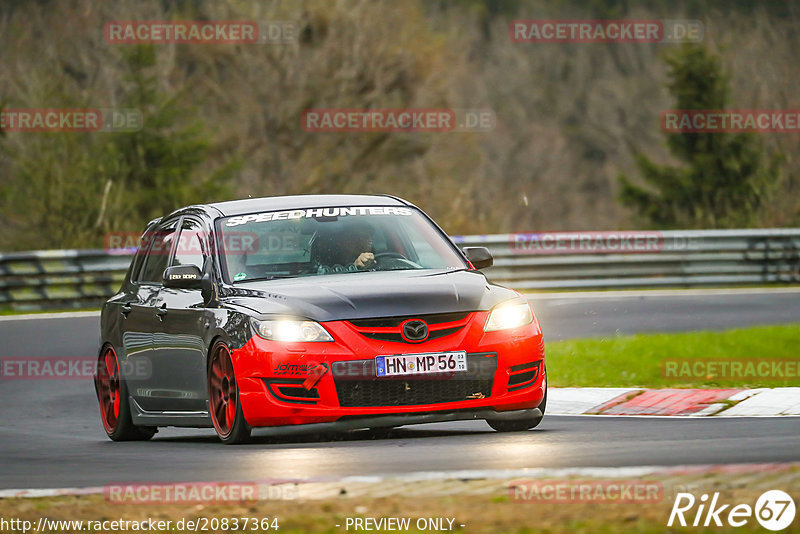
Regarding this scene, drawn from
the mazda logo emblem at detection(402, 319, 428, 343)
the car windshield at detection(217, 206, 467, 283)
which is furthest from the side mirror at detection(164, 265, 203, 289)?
the mazda logo emblem at detection(402, 319, 428, 343)

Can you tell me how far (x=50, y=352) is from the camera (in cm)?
1842

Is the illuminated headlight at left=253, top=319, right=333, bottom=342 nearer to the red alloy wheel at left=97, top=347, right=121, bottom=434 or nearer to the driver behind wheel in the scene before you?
the driver behind wheel

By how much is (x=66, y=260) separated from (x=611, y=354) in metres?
11.1

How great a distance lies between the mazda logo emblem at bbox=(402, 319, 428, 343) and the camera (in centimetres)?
960

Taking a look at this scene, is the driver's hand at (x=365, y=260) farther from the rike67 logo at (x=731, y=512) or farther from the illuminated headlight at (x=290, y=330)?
the rike67 logo at (x=731, y=512)

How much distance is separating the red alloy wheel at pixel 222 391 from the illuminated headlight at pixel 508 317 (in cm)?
158

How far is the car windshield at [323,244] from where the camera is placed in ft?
35.1

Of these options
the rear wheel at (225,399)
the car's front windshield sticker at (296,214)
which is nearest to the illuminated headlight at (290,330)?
the rear wheel at (225,399)

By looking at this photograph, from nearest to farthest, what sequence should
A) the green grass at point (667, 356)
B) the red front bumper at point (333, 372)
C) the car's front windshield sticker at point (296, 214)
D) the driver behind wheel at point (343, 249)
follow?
the red front bumper at point (333, 372), the driver behind wheel at point (343, 249), the car's front windshield sticker at point (296, 214), the green grass at point (667, 356)

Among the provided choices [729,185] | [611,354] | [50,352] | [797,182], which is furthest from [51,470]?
[797,182]

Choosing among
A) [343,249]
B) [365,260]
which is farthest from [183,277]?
[365,260]

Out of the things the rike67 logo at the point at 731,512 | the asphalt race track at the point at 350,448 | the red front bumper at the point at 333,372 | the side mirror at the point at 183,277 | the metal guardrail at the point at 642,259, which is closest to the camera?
the rike67 logo at the point at 731,512

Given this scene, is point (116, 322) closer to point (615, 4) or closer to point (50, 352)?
point (50, 352)

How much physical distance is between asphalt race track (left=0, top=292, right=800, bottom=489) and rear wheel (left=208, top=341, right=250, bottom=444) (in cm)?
12
